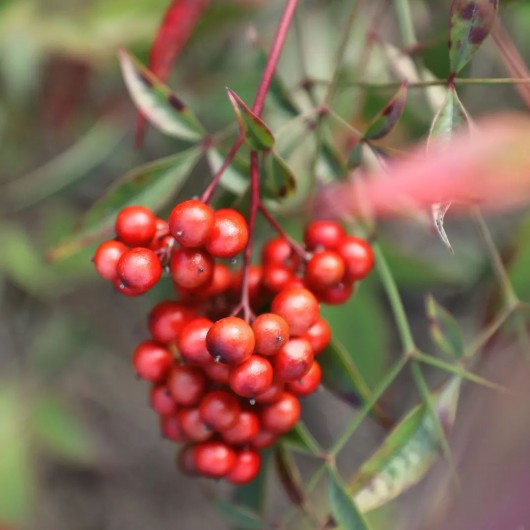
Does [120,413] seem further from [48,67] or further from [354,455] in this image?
[48,67]

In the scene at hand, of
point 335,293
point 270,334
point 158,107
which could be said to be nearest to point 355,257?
point 335,293

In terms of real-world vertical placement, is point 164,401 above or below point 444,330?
above

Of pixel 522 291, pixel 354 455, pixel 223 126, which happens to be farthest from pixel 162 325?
pixel 354 455

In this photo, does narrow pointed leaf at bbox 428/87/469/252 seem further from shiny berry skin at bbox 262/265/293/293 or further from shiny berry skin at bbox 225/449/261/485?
shiny berry skin at bbox 225/449/261/485

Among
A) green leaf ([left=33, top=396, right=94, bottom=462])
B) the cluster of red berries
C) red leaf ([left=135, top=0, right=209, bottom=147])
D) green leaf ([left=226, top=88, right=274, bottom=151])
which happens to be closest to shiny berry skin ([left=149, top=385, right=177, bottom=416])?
the cluster of red berries

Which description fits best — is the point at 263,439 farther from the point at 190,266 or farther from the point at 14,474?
the point at 14,474

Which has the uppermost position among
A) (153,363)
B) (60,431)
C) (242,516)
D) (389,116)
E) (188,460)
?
(389,116)
